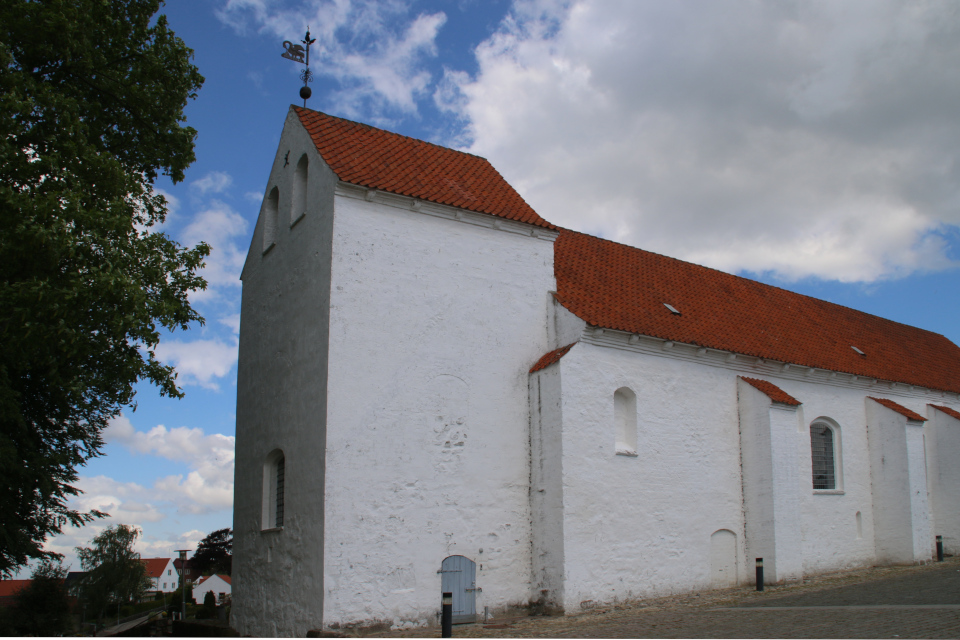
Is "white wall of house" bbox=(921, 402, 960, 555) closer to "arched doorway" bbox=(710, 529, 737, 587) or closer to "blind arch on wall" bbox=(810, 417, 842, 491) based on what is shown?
"blind arch on wall" bbox=(810, 417, 842, 491)

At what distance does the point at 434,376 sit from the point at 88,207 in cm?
650

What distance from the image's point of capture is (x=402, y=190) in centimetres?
1454

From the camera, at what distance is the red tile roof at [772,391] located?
57.2 ft

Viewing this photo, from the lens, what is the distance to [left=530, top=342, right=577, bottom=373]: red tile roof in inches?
589

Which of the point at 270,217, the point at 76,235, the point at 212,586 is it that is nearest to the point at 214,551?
the point at 212,586

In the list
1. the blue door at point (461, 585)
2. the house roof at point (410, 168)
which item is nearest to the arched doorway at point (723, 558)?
the blue door at point (461, 585)

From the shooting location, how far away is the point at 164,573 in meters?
88.9

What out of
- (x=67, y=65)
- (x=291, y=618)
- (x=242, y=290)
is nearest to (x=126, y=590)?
(x=242, y=290)

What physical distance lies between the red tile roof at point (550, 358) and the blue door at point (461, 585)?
4063 millimetres

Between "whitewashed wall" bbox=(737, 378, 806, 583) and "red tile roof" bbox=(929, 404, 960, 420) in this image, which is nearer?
"whitewashed wall" bbox=(737, 378, 806, 583)

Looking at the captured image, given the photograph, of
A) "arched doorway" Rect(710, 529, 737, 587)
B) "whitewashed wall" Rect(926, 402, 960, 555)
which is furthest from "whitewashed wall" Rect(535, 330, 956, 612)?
"whitewashed wall" Rect(926, 402, 960, 555)

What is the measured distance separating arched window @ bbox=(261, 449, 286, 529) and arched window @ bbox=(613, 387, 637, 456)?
6.98 meters

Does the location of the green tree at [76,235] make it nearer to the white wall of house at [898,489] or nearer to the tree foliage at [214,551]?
the white wall of house at [898,489]

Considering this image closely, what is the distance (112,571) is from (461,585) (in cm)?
4157
